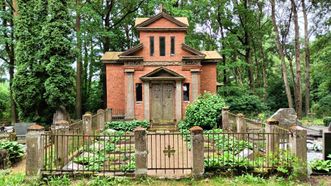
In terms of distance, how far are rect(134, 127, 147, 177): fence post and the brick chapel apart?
12.5 meters

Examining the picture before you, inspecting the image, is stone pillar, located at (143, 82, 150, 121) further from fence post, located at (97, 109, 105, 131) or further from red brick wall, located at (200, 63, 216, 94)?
red brick wall, located at (200, 63, 216, 94)

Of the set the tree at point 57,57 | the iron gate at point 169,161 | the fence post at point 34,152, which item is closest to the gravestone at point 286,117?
the iron gate at point 169,161

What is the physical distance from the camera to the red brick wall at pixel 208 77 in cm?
2241

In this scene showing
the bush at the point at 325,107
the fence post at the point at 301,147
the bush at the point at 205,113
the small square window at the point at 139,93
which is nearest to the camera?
the fence post at the point at 301,147

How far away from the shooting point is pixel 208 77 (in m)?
22.4

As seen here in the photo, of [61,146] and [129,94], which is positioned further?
[129,94]

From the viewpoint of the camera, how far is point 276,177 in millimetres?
7867

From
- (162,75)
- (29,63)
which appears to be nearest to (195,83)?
(162,75)

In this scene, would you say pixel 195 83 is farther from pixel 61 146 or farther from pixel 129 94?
pixel 61 146

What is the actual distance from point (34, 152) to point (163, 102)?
533 inches

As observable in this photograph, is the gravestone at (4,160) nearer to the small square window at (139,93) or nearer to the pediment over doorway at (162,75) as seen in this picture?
the pediment over doorway at (162,75)

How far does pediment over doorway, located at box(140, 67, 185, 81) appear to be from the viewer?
20.3 meters

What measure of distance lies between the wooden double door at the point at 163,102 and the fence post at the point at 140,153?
1284cm

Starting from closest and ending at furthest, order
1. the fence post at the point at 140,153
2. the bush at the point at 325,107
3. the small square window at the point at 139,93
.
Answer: the fence post at the point at 140,153 → the small square window at the point at 139,93 → the bush at the point at 325,107
